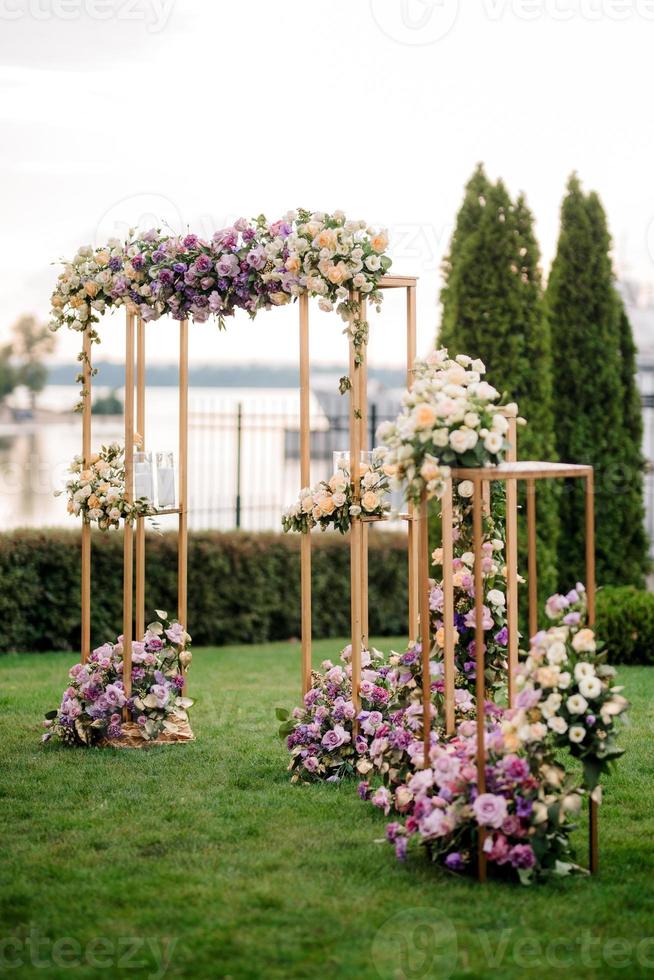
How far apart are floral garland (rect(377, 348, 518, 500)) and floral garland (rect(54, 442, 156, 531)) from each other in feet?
7.07

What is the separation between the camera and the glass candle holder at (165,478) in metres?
5.80

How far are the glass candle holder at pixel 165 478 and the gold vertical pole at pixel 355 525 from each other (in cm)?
110

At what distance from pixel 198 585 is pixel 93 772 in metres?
4.80

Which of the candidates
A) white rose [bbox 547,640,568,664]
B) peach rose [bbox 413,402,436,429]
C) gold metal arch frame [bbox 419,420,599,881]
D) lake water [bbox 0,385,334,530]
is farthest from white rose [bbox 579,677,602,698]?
lake water [bbox 0,385,334,530]

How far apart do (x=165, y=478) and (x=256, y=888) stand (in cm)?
255

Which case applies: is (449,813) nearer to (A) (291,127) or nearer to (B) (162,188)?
(B) (162,188)

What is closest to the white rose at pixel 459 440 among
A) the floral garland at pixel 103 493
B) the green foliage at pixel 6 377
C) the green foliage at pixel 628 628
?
the floral garland at pixel 103 493

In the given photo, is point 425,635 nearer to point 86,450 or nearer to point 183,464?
point 183,464

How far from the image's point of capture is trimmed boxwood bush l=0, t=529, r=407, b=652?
9352 mm

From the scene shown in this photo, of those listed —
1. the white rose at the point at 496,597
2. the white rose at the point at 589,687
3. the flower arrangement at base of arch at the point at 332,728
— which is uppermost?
the white rose at the point at 496,597

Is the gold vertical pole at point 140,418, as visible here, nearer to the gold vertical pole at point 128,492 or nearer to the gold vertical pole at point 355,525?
the gold vertical pole at point 128,492
